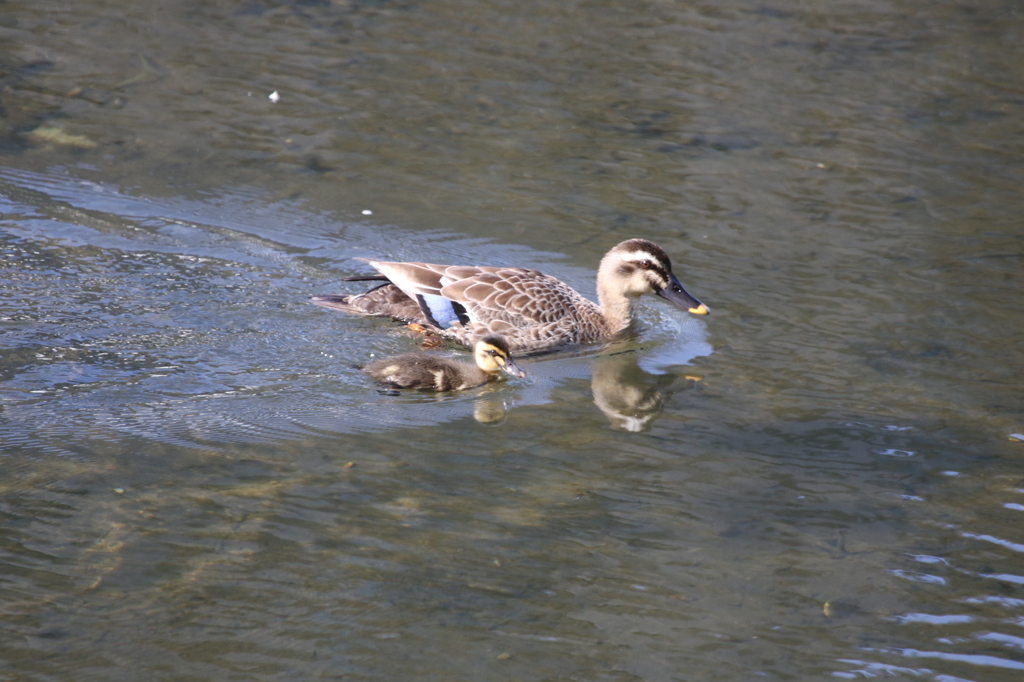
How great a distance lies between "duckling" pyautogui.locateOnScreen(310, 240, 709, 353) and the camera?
8156mm

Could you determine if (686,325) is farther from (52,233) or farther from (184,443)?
(52,233)

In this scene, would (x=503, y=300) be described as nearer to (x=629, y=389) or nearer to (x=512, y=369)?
(x=512, y=369)

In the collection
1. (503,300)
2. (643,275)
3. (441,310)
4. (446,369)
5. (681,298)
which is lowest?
(446,369)

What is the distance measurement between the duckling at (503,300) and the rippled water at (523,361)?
0.72ft

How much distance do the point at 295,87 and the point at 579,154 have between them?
3289mm

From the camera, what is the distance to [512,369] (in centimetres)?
737

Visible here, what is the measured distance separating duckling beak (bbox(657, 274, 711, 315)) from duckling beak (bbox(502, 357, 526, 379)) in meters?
1.49

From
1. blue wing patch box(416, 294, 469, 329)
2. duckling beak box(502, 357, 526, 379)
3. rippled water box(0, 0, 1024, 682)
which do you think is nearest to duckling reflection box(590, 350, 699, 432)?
rippled water box(0, 0, 1024, 682)

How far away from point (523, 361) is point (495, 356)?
75 cm

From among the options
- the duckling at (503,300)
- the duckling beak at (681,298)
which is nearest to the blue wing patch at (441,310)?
the duckling at (503,300)

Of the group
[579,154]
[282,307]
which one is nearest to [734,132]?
[579,154]

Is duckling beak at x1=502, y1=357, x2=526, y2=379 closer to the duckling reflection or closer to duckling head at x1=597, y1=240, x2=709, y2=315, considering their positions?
the duckling reflection

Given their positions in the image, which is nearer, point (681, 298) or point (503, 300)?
point (503, 300)

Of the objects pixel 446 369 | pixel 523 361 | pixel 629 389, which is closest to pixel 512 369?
pixel 446 369
